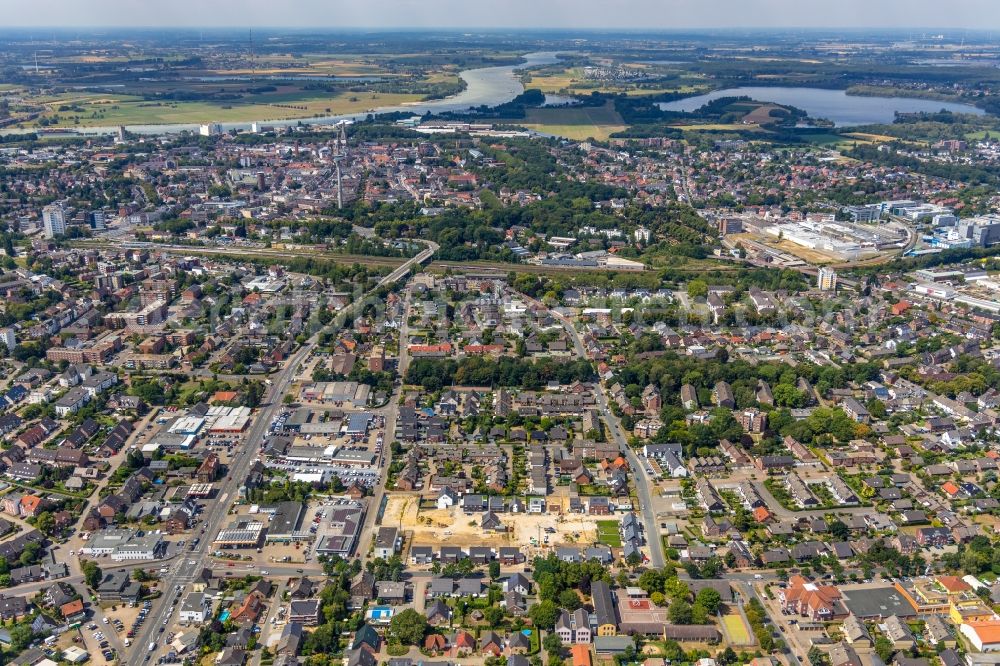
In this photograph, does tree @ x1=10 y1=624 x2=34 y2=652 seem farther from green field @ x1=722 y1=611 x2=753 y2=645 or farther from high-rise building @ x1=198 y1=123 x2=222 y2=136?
high-rise building @ x1=198 y1=123 x2=222 y2=136

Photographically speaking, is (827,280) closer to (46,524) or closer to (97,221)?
(46,524)

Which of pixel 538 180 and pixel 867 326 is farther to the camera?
pixel 538 180

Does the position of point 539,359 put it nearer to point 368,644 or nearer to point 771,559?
point 771,559

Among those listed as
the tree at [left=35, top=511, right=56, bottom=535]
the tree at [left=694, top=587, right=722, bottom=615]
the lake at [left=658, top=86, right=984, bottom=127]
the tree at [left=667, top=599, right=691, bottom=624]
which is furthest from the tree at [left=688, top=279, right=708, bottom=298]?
the lake at [left=658, top=86, right=984, bottom=127]

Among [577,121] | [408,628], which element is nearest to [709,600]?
[408,628]

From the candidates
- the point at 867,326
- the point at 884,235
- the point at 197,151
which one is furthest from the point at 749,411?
the point at 197,151

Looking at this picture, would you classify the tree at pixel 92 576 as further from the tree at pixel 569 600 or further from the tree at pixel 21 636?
the tree at pixel 569 600
